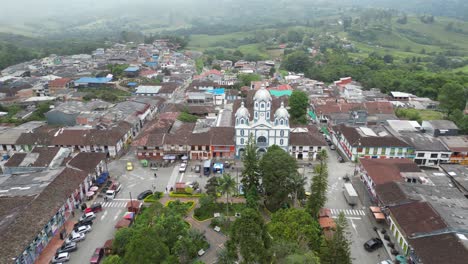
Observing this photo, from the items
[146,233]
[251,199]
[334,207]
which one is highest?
[146,233]

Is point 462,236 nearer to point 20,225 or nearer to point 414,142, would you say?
point 414,142

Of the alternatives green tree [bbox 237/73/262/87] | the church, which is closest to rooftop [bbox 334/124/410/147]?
the church

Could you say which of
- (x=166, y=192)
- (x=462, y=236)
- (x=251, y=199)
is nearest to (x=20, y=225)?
(x=166, y=192)

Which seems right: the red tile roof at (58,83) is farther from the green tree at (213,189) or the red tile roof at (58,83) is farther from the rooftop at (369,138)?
the rooftop at (369,138)

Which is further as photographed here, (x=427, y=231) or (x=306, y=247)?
(x=427, y=231)

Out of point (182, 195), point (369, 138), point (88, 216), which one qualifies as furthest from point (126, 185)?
point (369, 138)

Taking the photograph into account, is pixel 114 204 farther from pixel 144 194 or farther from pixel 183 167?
pixel 183 167
